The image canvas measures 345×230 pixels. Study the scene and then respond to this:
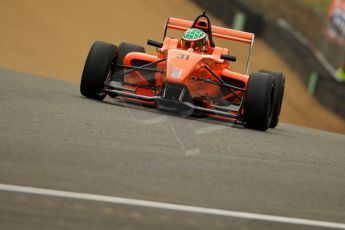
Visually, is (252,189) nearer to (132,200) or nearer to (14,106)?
(132,200)

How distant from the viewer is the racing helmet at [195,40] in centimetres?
1216

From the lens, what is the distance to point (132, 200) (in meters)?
5.05

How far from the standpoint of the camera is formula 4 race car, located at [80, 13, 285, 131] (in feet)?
36.1

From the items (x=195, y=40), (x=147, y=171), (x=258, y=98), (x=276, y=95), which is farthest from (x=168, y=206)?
(x=276, y=95)

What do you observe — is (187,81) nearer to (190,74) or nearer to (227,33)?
(190,74)

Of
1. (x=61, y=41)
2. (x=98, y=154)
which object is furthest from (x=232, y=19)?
(x=98, y=154)

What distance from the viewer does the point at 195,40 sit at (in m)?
12.2

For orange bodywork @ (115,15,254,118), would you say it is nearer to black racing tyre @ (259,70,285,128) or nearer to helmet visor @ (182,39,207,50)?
helmet visor @ (182,39,207,50)

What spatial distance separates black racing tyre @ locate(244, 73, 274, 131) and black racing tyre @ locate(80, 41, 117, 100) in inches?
68.3

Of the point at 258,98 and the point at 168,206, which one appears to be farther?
the point at 258,98

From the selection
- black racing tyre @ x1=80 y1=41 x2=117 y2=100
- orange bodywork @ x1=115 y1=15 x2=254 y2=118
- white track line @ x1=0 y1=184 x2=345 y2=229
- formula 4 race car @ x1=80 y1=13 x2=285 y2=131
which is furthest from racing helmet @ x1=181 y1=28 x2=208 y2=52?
white track line @ x1=0 y1=184 x2=345 y2=229

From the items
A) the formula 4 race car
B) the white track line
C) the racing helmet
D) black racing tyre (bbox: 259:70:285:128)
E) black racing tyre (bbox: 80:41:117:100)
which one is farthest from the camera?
black racing tyre (bbox: 259:70:285:128)

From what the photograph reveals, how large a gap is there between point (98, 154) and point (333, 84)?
2221cm

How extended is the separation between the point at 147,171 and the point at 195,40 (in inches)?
242
